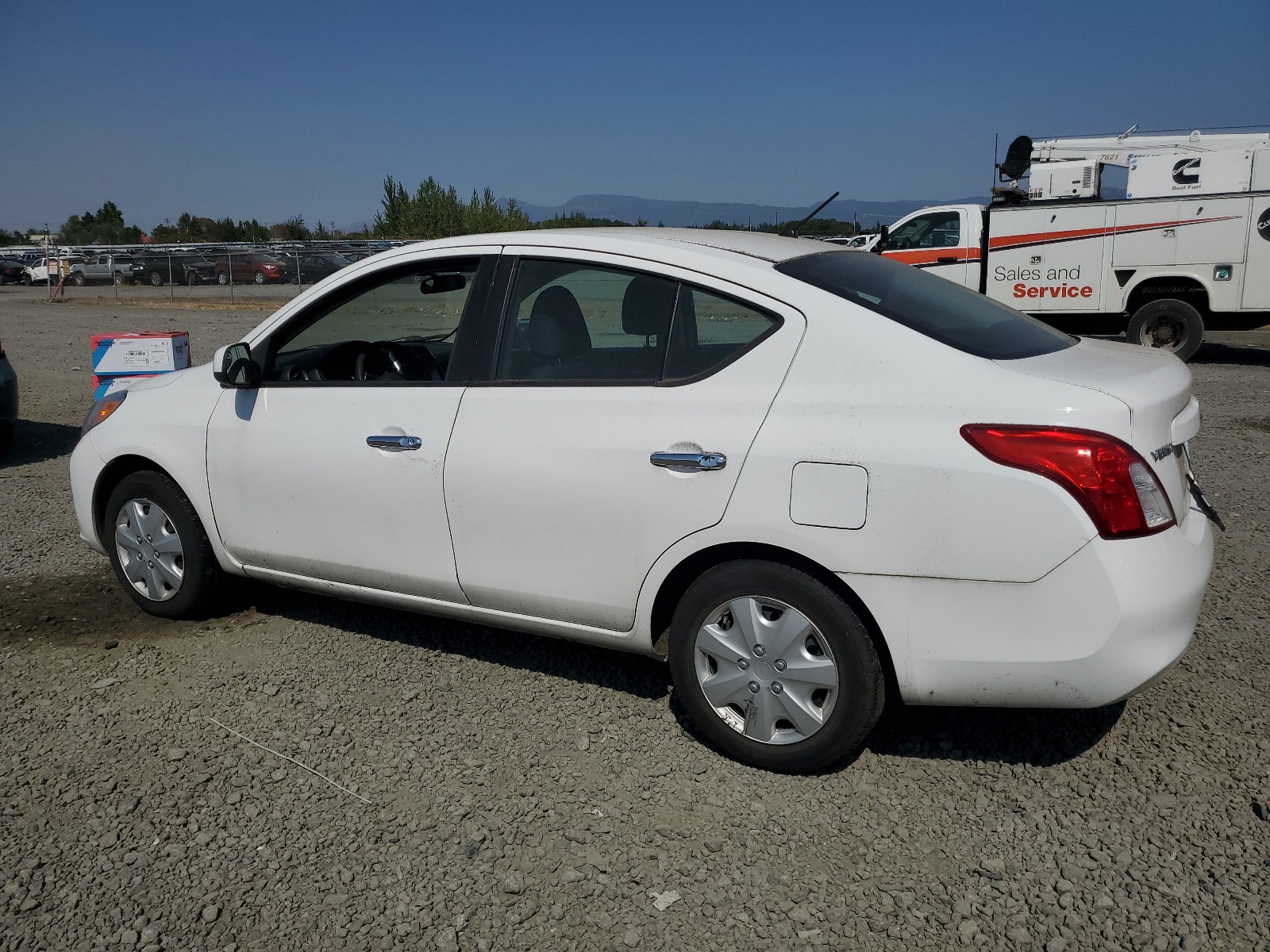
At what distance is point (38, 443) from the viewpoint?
31.4ft

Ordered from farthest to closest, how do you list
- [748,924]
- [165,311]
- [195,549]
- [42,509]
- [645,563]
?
[165,311] → [42,509] → [195,549] → [645,563] → [748,924]

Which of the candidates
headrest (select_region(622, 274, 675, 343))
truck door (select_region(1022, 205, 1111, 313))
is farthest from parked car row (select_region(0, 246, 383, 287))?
headrest (select_region(622, 274, 675, 343))

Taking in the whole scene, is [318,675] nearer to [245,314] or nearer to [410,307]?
[410,307]

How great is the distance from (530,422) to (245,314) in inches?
1017

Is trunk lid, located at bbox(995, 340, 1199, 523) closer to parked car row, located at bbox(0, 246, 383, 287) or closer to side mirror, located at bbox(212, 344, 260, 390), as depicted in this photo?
side mirror, located at bbox(212, 344, 260, 390)

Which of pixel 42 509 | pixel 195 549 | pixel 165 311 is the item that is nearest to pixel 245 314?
pixel 165 311

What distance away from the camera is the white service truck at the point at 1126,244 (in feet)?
46.0

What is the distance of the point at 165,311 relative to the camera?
29000 mm

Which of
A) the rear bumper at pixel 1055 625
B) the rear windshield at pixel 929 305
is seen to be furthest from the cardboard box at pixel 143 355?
the rear bumper at pixel 1055 625

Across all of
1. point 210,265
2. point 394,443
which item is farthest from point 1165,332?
point 210,265

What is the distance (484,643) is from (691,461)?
1750 mm

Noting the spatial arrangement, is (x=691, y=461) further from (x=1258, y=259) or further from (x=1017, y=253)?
(x=1017, y=253)

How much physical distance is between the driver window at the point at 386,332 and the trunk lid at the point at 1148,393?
212 cm

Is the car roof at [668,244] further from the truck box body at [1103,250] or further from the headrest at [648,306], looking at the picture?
the truck box body at [1103,250]
